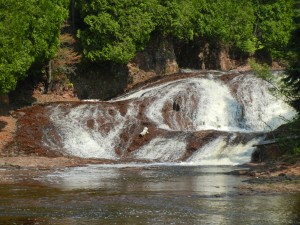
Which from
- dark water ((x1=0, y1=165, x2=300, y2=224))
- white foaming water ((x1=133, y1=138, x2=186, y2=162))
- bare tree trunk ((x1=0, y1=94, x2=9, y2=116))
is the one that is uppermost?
bare tree trunk ((x1=0, y1=94, x2=9, y2=116))

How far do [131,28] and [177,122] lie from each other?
1334cm

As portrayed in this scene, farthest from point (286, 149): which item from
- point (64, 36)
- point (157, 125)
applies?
point (64, 36)

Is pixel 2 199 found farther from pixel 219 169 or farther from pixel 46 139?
pixel 46 139

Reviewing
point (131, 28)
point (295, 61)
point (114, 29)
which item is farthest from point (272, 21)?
point (295, 61)

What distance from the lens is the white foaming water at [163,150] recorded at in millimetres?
36969

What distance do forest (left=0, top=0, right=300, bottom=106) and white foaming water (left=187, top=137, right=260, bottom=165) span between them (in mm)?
4691

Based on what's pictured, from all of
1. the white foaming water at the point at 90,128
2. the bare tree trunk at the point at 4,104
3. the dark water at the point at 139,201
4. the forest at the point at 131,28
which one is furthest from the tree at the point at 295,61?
the bare tree trunk at the point at 4,104

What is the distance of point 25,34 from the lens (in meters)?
43.7

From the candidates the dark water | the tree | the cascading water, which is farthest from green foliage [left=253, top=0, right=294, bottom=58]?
the dark water

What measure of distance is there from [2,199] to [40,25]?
2673 cm

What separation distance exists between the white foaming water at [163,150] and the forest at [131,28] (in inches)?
309

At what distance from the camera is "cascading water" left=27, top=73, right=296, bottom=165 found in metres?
36.8

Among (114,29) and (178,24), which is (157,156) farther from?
(178,24)

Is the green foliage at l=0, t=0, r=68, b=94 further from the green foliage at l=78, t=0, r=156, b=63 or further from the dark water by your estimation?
the dark water
